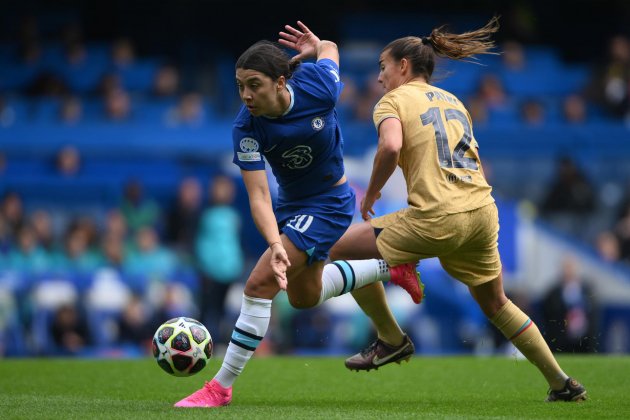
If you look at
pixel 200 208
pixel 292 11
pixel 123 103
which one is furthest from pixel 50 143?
pixel 292 11

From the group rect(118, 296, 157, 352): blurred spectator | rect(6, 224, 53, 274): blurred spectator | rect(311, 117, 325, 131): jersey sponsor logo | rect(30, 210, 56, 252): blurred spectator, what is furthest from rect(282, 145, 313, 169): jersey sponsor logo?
rect(30, 210, 56, 252): blurred spectator

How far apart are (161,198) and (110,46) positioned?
423 cm

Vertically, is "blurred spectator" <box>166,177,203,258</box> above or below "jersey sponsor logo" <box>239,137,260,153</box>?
below

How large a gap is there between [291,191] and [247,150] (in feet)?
1.67

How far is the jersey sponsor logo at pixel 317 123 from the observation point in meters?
6.13

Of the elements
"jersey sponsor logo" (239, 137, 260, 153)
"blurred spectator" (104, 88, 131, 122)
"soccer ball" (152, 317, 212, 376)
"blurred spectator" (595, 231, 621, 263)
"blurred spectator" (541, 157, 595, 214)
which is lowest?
"blurred spectator" (595, 231, 621, 263)

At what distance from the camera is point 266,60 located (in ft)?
19.2

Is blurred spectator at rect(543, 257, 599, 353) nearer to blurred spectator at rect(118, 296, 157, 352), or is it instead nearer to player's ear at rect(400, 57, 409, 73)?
blurred spectator at rect(118, 296, 157, 352)

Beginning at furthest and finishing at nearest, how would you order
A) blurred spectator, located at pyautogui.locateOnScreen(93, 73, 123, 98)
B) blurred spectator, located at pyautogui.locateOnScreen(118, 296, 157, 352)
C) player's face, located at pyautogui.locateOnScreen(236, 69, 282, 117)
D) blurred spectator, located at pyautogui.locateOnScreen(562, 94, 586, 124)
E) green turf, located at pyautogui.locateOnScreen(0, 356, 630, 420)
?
blurred spectator, located at pyautogui.locateOnScreen(93, 73, 123, 98)
blurred spectator, located at pyautogui.locateOnScreen(562, 94, 586, 124)
blurred spectator, located at pyautogui.locateOnScreen(118, 296, 157, 352)
player's face, located at pyautogui.locateOnScreen(236, 69, 282, 117)
green turf, located at pyautogui.locateOnScreen(0, 356, 630, 420)

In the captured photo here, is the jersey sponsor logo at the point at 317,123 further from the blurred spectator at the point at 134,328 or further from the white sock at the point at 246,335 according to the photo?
the blurred spectator at the point at 134,328

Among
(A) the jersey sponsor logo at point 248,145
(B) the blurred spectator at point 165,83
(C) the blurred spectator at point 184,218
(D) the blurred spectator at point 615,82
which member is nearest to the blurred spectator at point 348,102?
(B) the blurred spectator at point 165,83

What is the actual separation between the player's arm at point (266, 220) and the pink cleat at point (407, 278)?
729mm

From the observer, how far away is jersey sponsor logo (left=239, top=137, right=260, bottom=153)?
5.96m

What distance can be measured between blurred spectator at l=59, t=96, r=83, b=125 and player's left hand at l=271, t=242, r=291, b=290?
34.4ft
